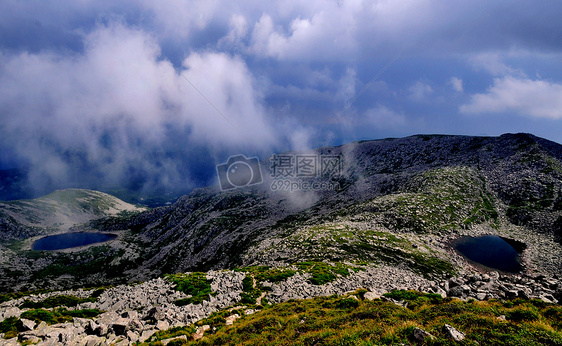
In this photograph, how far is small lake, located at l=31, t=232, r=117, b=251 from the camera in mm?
150000

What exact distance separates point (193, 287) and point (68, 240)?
207m

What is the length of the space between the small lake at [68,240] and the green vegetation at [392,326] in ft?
624

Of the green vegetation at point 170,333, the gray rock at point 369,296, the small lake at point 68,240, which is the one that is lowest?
the small lake at point 68,240

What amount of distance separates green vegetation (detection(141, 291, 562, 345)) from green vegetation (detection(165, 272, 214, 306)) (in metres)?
Result: 5.83

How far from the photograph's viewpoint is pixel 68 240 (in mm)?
164625

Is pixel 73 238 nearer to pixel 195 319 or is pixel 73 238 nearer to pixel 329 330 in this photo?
pixel 195 319

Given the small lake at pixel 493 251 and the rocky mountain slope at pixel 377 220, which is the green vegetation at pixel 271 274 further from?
the small lake at pixel 493 251

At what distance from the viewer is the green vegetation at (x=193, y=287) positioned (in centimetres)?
2494

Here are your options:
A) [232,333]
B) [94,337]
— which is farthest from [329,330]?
[94,337]

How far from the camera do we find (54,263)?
364 ft

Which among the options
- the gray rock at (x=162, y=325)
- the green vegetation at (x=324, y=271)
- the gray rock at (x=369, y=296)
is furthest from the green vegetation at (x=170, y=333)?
the green vegetation at (x=324, y=271)

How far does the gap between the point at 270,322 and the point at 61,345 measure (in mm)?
15308

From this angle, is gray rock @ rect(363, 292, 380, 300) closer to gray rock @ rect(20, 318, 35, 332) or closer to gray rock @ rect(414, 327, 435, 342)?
gray rock @ rect(414, 327, 435, 342)

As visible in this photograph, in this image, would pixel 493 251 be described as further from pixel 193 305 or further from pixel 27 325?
pixel 27 325
